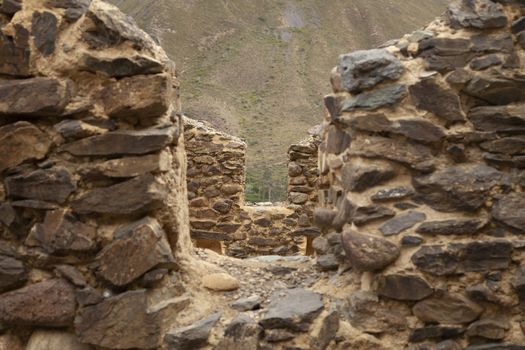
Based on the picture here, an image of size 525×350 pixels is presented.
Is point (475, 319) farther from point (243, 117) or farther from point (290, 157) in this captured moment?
point (243, 117)

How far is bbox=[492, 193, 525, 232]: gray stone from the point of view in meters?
2.63

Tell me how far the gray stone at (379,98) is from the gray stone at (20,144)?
5.21ft

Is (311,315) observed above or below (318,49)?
below

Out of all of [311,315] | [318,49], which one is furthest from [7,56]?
[318,49]

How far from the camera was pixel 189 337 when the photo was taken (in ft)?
8.33

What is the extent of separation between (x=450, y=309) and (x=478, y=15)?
154cm

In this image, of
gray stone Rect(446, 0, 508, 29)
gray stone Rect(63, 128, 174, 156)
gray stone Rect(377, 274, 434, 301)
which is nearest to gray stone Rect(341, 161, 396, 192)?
gray stone Rect(377, 274, 434, 301)

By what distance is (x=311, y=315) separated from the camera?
265 cm

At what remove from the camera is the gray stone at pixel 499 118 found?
272 cm

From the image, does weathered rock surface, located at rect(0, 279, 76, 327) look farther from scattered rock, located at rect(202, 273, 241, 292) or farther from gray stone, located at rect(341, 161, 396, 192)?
gray stone, located at rect(341, 161, 396, 192)

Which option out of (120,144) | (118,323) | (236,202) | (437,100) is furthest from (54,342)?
(236,202)

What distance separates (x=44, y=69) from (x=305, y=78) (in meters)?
28.5

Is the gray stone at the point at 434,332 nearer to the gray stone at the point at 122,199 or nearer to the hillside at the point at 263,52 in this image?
the gray stone at the point at 122,199

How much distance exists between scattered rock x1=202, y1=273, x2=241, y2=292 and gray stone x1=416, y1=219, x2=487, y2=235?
1.05m
